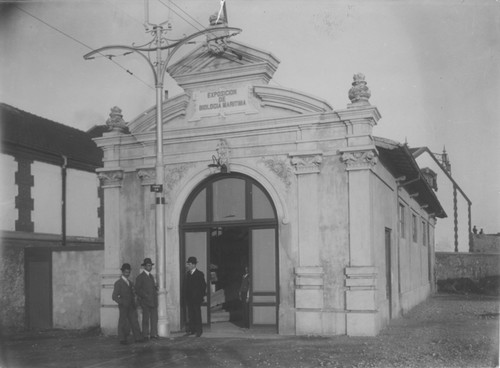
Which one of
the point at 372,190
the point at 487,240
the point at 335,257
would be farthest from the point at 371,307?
the point at 487,240

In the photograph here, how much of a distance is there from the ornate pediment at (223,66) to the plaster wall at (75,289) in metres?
5.83

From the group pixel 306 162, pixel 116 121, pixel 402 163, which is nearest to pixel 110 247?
pixel 116 121

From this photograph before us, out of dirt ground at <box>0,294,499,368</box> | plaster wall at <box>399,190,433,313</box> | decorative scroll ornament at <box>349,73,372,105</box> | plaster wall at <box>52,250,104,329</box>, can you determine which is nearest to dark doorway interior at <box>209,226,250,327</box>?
plaster wall at <box>52,250,104,329</box>

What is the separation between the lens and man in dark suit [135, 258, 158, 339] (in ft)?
45.4

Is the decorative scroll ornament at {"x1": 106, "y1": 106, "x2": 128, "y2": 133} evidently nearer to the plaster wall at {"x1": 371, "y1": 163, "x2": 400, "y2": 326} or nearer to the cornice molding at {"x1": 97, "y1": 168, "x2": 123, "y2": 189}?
the cornice molding at {"x1": 97, "y1": 168, "x2": 123, "y2": 189}

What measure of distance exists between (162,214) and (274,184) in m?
2.65

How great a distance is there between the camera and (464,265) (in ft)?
119

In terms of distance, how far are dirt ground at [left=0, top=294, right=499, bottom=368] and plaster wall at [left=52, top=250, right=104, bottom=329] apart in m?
1.48

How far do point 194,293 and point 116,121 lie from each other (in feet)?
16.7

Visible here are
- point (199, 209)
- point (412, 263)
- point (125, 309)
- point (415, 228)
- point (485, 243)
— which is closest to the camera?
point (125, 309)

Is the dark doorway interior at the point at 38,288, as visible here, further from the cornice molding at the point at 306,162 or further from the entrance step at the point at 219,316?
the cornice molding at the point at 306,162

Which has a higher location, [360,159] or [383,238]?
[360,159]

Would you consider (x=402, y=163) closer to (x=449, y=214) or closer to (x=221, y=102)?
(x=221, y=102)

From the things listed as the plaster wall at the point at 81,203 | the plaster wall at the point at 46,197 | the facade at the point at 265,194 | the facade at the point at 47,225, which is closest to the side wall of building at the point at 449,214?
the plaster wall at the point at 81,203
